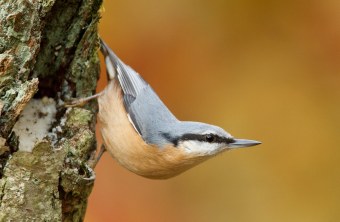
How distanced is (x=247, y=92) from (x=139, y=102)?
93cm

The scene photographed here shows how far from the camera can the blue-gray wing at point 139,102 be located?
3049 mm

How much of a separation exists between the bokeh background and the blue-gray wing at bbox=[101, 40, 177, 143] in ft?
1.31

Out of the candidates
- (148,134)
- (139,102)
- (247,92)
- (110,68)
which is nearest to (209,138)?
(148,134)

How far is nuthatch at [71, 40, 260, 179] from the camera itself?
291cm

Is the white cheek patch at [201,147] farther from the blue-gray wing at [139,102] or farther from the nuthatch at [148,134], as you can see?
the blue-gray wing at [139,102]

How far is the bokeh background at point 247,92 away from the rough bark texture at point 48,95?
0.91m

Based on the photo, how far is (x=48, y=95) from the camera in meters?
2.92

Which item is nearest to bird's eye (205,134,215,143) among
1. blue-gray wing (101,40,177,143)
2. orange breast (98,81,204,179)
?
orange breast (98,81,204,179)

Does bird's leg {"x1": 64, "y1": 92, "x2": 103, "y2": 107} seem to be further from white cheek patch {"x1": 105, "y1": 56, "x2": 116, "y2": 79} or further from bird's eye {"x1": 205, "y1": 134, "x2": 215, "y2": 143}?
bird's eye {"x1": 205, "y1": 134, "x2": 215, "y2": 143}

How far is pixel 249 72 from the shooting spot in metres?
3.88

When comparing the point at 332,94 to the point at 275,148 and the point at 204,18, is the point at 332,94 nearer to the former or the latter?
the point at 275,148

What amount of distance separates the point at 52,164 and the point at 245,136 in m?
1.77

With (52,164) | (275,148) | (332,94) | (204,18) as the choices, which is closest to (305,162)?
(275,148)

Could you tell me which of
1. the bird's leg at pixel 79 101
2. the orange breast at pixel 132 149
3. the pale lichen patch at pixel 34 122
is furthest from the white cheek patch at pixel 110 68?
the pale lichen patch at pixel 34 122
